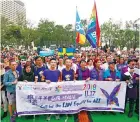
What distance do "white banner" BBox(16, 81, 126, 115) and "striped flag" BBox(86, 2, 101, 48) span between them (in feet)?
11.7

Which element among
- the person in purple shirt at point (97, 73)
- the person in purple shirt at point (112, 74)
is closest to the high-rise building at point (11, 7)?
the person in purple shirt at point (97, 73)

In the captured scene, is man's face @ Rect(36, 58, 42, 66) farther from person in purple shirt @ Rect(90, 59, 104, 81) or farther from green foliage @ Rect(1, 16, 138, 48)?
green foliage @ Rect(1, 16, 138, 48)

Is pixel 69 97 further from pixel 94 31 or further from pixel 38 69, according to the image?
pixel 94 31

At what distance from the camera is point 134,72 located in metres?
8.98

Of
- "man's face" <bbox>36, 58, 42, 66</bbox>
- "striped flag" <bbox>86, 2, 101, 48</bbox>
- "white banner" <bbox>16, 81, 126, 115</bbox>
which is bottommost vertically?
"white banner" <bbox>16, 81, 126, 115</bbox>

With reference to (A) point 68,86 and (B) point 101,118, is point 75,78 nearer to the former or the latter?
(A) point 68,86

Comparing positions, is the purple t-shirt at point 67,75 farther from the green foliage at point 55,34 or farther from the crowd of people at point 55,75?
the green foliage at point 55,34

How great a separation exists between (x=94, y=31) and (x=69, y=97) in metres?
4.73

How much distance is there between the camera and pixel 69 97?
8.27 m

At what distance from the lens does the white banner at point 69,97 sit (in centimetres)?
803

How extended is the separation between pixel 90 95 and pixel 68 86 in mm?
759

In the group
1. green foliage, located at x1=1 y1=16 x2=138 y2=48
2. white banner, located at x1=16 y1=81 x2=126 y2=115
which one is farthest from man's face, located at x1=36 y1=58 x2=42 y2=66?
green foliage, located at x1=1 y1=16 x2=138 y2=48

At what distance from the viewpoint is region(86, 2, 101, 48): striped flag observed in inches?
469

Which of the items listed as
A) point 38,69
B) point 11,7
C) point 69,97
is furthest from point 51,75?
point 11,7
